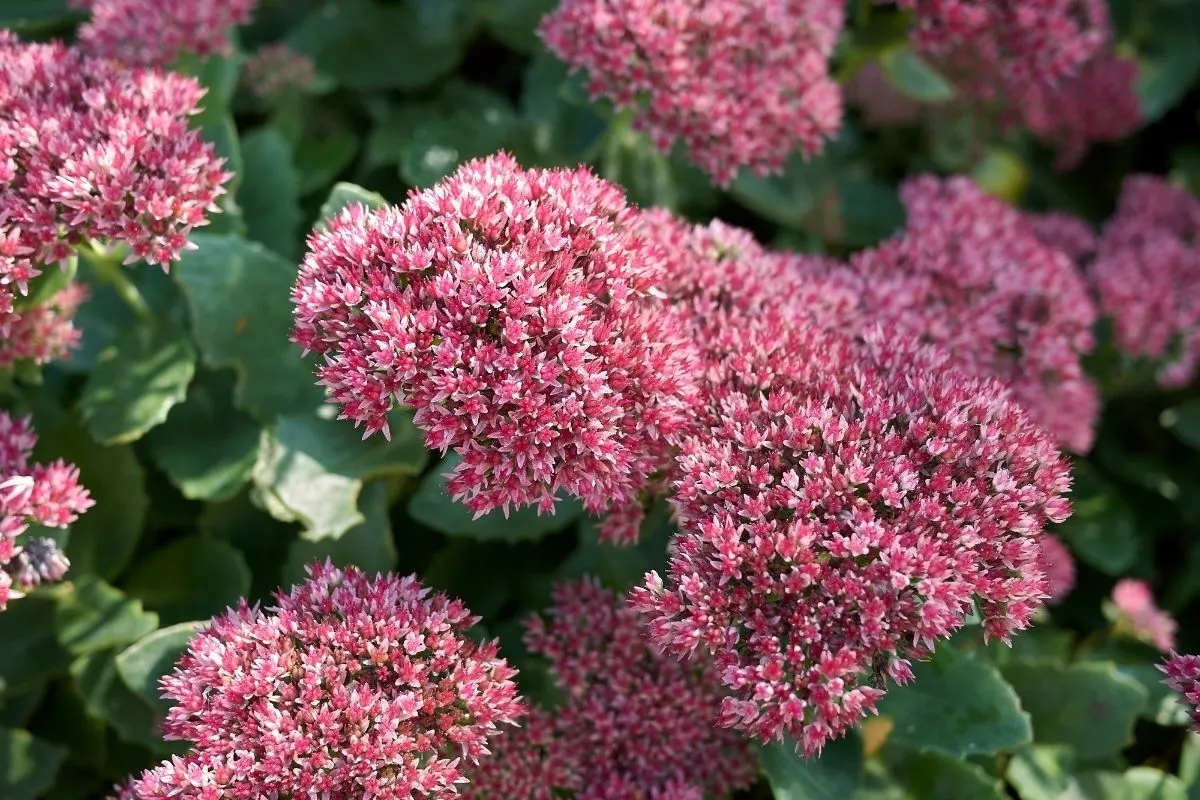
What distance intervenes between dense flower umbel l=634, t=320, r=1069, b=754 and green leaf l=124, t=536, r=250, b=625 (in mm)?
902

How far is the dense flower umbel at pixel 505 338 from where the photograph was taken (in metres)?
1.51

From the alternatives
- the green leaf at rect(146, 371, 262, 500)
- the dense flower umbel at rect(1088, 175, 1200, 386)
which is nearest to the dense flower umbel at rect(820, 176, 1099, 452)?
the dense flower umbel at rect(1088, 175, 1200, 386)

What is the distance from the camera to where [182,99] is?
1.88 m

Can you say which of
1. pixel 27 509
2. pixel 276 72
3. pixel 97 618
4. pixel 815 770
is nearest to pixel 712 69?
pixel 276 72

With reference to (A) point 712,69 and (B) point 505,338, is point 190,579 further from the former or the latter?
(A) point 712,69

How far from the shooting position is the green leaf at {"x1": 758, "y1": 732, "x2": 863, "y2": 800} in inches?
67.5

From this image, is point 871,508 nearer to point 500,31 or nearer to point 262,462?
point 262,462

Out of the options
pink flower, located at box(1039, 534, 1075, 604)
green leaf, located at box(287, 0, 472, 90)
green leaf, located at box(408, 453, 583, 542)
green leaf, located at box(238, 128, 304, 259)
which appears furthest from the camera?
green leaf, located at box(287, 0, 472, 90)

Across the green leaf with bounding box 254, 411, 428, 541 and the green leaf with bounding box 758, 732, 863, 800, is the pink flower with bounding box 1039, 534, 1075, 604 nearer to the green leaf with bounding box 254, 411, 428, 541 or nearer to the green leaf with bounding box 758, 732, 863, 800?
the green leaf with bounding box 758, 732, 863, 800

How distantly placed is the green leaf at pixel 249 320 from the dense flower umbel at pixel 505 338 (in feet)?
1.64

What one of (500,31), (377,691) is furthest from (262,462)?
(500,31)

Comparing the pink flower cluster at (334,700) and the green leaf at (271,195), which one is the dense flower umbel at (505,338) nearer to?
the pink flower cluster at (334,700)

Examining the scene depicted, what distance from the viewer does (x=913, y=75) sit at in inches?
105

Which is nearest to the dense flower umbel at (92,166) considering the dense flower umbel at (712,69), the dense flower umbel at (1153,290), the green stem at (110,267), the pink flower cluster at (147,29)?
the green stem at (110,267)
